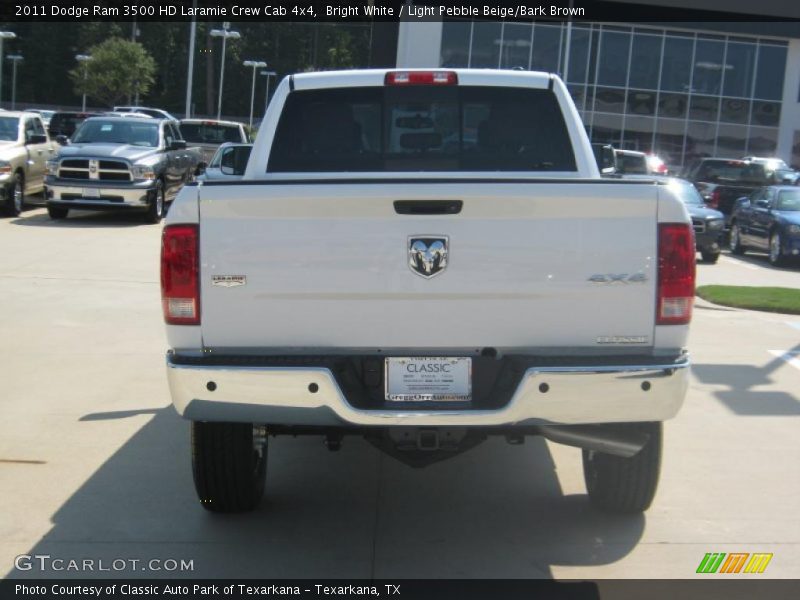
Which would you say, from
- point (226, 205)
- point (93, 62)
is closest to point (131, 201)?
point (226, 205)

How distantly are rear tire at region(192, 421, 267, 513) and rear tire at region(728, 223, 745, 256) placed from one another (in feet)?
62.8

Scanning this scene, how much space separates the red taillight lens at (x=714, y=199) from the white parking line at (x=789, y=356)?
634 inches

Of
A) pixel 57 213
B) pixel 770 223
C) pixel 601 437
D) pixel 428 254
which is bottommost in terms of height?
pixel 57 213

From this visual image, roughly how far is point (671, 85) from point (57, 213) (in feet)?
111

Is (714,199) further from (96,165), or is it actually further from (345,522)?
(345,522)

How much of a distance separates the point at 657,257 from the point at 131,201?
53.7 ft

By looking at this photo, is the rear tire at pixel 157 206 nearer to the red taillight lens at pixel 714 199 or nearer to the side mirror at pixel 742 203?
the side mirror at pixel 742 203

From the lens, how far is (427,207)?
444cm

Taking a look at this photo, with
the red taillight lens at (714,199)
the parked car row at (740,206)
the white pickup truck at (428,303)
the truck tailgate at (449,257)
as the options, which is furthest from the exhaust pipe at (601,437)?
the red taillight lens at (714,199)

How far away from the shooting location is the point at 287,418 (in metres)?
4.44

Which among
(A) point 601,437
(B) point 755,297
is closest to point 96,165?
(B) point 755,297

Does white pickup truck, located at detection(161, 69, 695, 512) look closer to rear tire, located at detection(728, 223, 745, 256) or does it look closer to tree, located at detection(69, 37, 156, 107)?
rear tire, located at detection(728, 223, 745, 256)

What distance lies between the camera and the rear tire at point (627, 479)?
5.26 metres

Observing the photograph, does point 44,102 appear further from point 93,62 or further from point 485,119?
point 485,119
